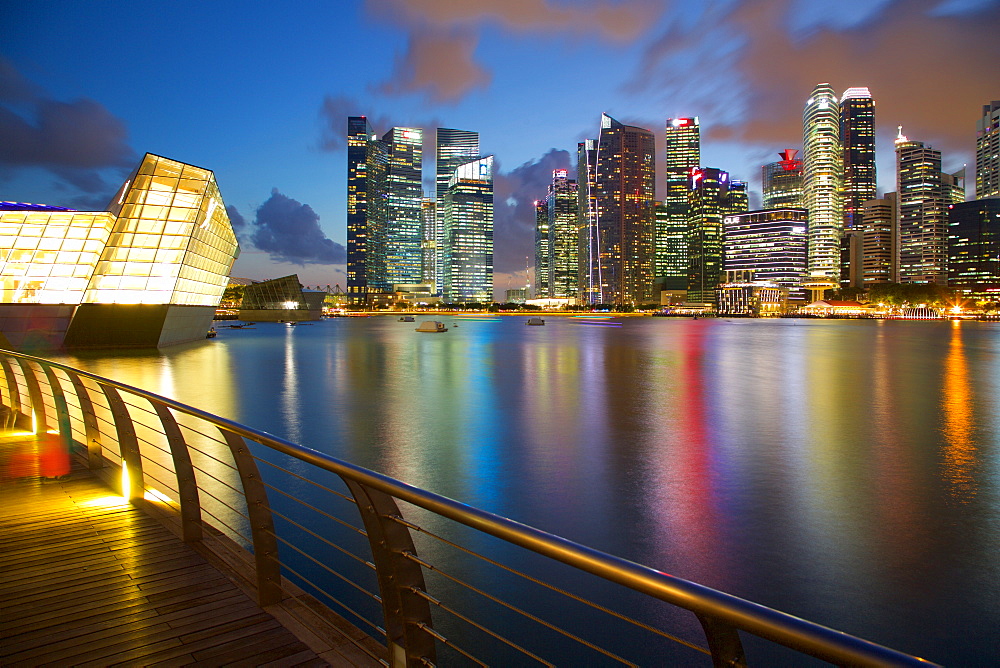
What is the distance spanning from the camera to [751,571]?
7.18 m

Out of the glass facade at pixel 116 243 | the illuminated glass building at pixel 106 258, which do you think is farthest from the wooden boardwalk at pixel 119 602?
the illuminated glass building at pixel 106 258

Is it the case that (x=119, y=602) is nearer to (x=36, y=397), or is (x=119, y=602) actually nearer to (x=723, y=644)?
(x=723, y=644)

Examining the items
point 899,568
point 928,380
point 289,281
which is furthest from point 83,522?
point 289,281

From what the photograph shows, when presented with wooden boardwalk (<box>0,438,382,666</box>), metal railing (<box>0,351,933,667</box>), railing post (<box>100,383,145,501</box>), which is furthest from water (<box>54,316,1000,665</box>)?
wooden boardwalk (<box>0,438,382,666</box>)

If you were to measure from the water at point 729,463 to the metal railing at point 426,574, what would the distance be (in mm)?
1185

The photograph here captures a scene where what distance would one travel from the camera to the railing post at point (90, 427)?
7797mm

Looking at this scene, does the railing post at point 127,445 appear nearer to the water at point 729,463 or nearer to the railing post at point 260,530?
the railing post at point 260,530

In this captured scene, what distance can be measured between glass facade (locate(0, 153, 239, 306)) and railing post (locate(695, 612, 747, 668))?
40.9m


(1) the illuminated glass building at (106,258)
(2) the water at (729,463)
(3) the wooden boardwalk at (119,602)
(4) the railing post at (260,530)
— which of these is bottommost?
(2) the water at (729,463)

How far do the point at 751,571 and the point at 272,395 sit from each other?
61.3 feet

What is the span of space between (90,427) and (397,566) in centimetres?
686

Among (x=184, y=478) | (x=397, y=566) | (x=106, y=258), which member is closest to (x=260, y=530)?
(x=184, y=478)

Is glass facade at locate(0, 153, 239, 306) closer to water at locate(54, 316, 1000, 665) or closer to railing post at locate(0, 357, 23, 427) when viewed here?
water at locate(54, 316, 1000, 665)

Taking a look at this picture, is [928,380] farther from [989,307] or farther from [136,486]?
[989,307]
